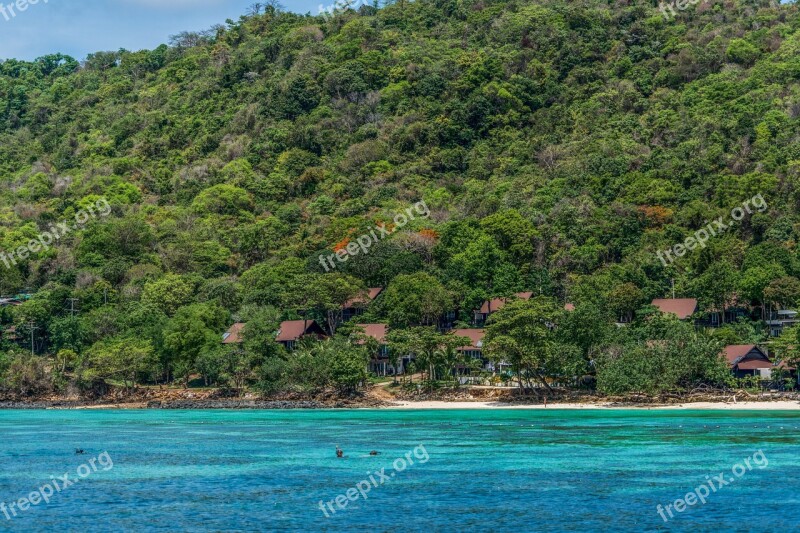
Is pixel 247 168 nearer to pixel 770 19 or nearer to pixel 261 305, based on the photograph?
pixel 261 305

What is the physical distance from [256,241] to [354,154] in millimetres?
26022

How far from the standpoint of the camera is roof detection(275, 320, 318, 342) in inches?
3130

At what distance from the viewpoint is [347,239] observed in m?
94.3

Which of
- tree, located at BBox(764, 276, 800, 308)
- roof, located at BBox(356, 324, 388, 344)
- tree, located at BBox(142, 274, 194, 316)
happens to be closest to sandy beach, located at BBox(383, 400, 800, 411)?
roof, located at BBox(356, 324, 388, 344)

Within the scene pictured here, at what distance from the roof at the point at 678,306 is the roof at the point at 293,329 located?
28.1m

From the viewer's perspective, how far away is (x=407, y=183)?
114312 millimetres

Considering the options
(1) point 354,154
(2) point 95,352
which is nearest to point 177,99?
(1) point 354,154

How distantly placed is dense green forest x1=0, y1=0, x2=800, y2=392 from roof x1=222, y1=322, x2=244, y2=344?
1.30 metres

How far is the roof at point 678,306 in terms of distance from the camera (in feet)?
239

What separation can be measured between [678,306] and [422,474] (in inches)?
1727

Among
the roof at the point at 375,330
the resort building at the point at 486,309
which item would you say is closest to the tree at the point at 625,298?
the resort building at the point at 486,309

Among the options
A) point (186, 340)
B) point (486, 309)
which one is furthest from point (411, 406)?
point (186, 340)

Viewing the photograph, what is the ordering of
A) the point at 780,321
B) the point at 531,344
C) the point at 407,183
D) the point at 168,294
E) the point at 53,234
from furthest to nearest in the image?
the point at 407,183 → the point at 53,234 → the point at 168,294 → the point at 780,321 → the point at 531,344

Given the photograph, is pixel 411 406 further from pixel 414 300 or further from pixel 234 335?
pixel 234 335
